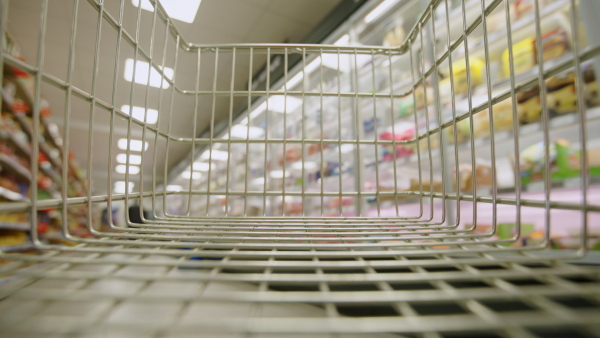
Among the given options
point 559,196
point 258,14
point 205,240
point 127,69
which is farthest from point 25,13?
point 559,196

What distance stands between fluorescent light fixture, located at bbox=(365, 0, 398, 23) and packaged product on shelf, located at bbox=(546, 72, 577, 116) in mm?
1113

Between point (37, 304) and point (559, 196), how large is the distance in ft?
6.26

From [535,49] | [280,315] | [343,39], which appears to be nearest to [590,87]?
[535,49]

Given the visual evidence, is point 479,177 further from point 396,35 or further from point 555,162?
point 396,35

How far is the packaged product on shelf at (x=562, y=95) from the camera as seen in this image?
1.28 metres

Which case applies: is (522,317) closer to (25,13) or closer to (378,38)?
(378,38)

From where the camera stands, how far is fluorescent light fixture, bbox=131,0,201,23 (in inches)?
99.0

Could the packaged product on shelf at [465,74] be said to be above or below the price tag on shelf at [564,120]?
above

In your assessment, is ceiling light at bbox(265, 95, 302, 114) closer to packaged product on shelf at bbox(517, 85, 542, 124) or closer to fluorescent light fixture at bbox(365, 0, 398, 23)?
fluorescent light fixture at bbox(365, 0, 398, 23)

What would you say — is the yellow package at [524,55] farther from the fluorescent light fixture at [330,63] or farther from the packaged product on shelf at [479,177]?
the fluorescent light fixture at [330,63]

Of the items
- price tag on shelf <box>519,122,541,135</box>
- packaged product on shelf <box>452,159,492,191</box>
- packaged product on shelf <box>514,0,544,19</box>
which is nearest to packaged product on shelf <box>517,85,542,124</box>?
price tag on shelf <box>519,122,541,135</box>

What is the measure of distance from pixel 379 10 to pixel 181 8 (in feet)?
5.49

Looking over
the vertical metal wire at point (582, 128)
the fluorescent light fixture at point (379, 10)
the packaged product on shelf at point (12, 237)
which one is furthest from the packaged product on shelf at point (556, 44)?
the packaged product on shelf at point (12, 237)

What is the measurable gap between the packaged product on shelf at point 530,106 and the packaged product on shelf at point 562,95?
6 centimetres
